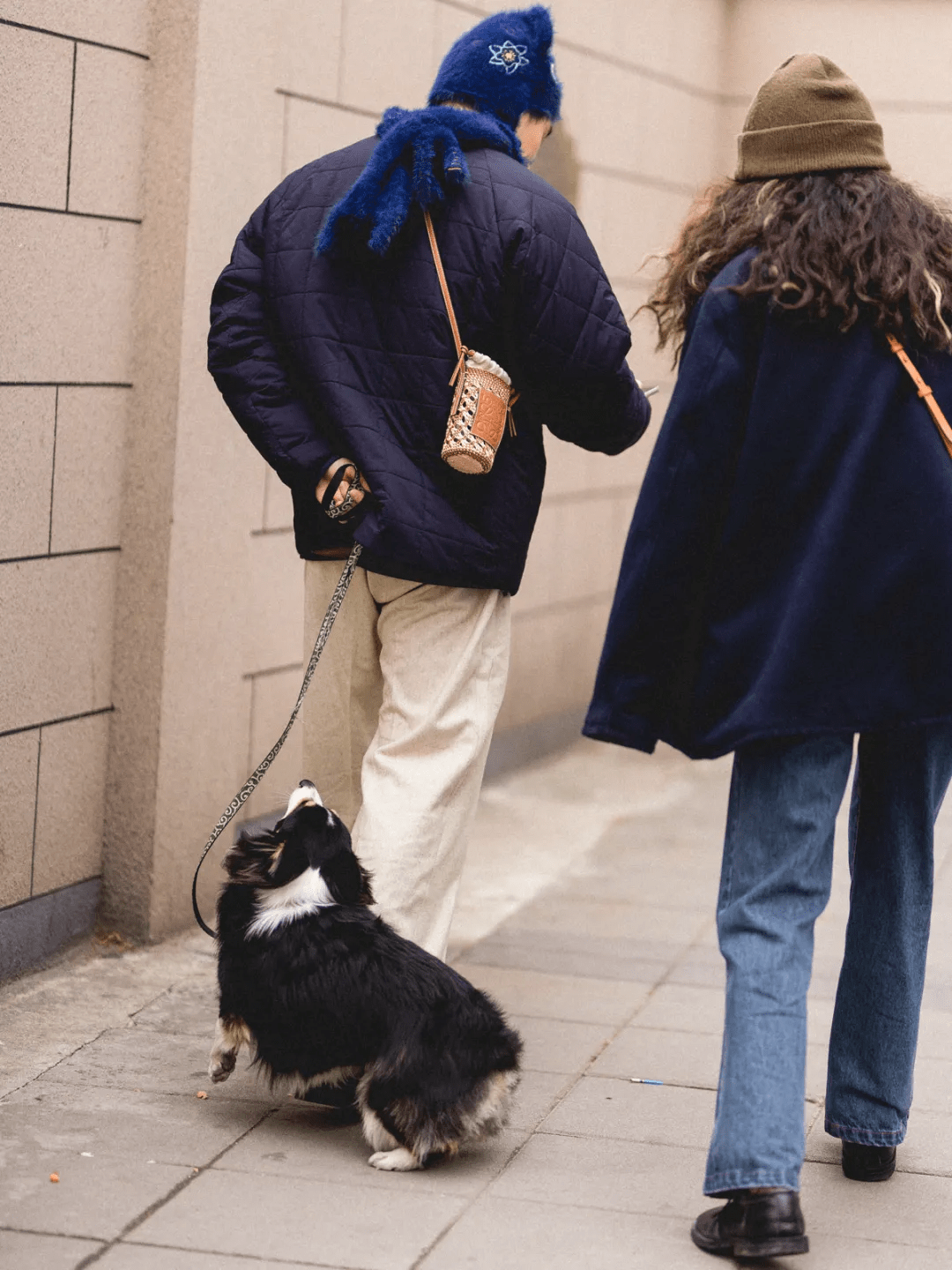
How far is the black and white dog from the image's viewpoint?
3.17 metres

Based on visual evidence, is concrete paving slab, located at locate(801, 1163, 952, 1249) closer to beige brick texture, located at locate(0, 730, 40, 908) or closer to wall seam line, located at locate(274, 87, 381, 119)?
beige brick texture, located at locate(0, 730, 40, 908)

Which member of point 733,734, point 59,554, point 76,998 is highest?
point 59,554

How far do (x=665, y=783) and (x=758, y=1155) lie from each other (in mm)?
4492

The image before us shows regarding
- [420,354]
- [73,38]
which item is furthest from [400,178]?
[73,38]

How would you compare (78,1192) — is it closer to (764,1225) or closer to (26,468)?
(764,1225)

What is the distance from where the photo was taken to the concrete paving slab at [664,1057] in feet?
12.7

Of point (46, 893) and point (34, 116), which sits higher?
point (34, 116)

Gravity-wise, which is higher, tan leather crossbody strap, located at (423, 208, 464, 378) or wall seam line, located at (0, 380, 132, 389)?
tan leather crossbody strap, located at (423, 208, 464, 378)

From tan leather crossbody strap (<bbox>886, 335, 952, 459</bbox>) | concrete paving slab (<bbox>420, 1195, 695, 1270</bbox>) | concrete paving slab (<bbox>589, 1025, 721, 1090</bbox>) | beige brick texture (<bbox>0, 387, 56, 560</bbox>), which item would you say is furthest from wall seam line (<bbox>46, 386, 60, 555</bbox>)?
tan leather crossbody strap (<bbox>886, 335, 952, 459</bbox>)

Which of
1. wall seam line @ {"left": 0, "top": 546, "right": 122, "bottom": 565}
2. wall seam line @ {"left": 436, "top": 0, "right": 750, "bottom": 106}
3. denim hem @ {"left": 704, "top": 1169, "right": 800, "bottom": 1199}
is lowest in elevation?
denim hem @ {"left": 704, "top": 1169, "right": 800, "bottom": 1199}

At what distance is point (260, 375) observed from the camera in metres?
3.60

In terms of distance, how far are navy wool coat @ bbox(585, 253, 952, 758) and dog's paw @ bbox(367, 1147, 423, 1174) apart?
954mm

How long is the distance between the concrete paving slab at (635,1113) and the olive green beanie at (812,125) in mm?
1836

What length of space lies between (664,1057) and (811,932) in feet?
3.68
